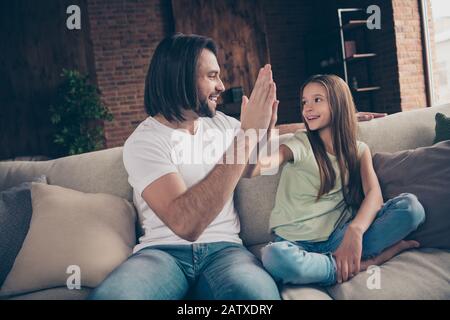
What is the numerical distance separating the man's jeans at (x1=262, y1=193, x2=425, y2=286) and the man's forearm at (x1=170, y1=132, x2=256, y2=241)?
0.71 feet

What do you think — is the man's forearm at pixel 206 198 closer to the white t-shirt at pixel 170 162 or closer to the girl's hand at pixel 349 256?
the white t-shirt at pixel 170 162

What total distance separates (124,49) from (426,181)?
4.58 metres

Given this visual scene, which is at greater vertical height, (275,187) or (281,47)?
(281,47)

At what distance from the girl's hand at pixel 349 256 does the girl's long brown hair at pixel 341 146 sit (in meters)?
0.22

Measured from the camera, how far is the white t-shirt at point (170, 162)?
3.87 ft

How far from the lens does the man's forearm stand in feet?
3.53

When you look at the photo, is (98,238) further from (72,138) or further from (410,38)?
(410,38)

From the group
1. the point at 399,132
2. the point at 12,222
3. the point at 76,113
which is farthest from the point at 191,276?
the point at 76,113

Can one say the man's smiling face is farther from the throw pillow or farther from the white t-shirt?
the throw pillow

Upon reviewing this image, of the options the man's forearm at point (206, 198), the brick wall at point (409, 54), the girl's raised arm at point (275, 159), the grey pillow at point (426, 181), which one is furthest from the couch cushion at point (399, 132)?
the brick wall at point (409, 54)

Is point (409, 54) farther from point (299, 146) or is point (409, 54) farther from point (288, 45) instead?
point (299, 146)

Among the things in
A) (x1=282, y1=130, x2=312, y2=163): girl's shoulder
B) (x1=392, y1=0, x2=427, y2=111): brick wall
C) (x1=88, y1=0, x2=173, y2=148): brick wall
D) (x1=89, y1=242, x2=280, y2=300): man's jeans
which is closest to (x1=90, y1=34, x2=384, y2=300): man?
(x1=89, y1=242, x2=280, y2=300): man's jeans

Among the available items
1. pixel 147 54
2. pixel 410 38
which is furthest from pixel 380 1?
pixel 147 54

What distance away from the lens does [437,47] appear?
15.6 feet
